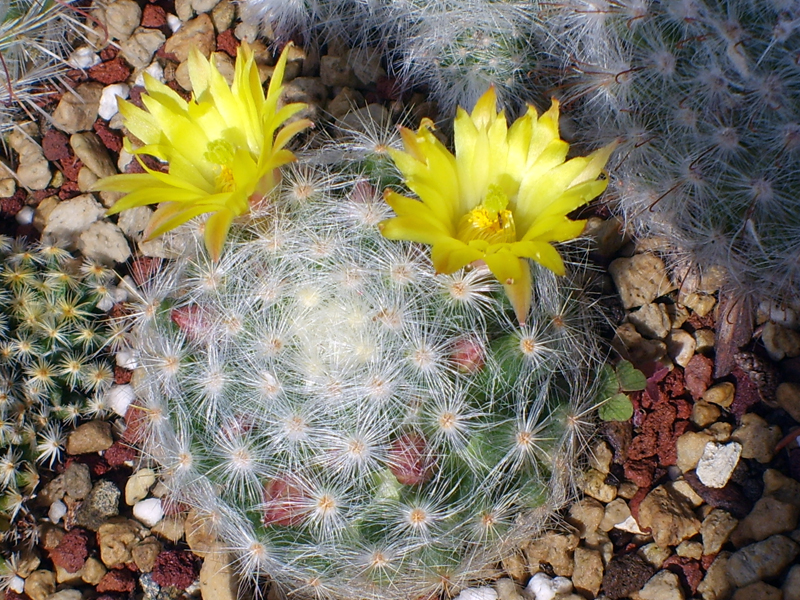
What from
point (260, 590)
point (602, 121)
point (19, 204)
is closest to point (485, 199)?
point (602, 121)

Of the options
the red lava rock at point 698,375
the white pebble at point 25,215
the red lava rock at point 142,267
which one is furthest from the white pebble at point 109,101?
the red lava rock at point 698,375

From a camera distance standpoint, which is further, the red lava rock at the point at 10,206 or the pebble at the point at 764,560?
the red lava rock at the point at 10,206

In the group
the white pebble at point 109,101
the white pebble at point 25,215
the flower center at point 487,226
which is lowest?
the white pebble at point 25,215

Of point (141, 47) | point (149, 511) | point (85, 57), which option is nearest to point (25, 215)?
point (85, 57)

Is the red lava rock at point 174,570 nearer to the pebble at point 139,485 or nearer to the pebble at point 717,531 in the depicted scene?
the pebble at point 139,485

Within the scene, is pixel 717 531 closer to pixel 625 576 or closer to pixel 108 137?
pixel 625 576

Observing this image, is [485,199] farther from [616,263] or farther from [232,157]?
[616,263]
